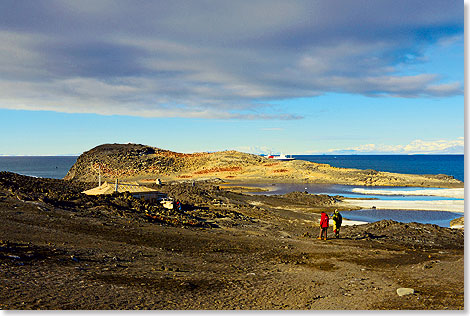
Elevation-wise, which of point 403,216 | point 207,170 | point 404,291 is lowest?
point 403,216

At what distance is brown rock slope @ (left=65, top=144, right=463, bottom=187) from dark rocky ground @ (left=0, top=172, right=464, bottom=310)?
232 feet

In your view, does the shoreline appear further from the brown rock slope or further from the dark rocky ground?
the brown rock slope

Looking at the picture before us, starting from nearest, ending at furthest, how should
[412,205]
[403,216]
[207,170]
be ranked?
1. [403,216]
2. [412,205]
3. [207,170]

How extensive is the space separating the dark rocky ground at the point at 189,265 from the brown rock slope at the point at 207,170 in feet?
232

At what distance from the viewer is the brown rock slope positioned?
9601cm

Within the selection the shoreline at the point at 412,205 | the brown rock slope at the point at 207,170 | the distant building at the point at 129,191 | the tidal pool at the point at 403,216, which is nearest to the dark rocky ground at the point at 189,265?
the distant building at the point at 129,191

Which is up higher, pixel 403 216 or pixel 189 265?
pixel 189 265

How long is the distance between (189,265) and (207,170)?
94461mm

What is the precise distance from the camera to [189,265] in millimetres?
13906

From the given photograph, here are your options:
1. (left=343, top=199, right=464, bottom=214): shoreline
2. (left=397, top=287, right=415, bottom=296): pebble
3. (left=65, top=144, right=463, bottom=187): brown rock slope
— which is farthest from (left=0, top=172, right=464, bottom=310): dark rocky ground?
(left=65, top=144, right=463, bottom=187): brown rock slope

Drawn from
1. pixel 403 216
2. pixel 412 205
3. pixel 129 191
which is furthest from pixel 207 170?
pixel 129 191

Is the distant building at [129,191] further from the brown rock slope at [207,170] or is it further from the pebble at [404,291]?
the brown rock slope at [207,170]

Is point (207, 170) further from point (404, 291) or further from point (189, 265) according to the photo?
point (404, 291)

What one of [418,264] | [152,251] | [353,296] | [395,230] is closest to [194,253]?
[152,251]
